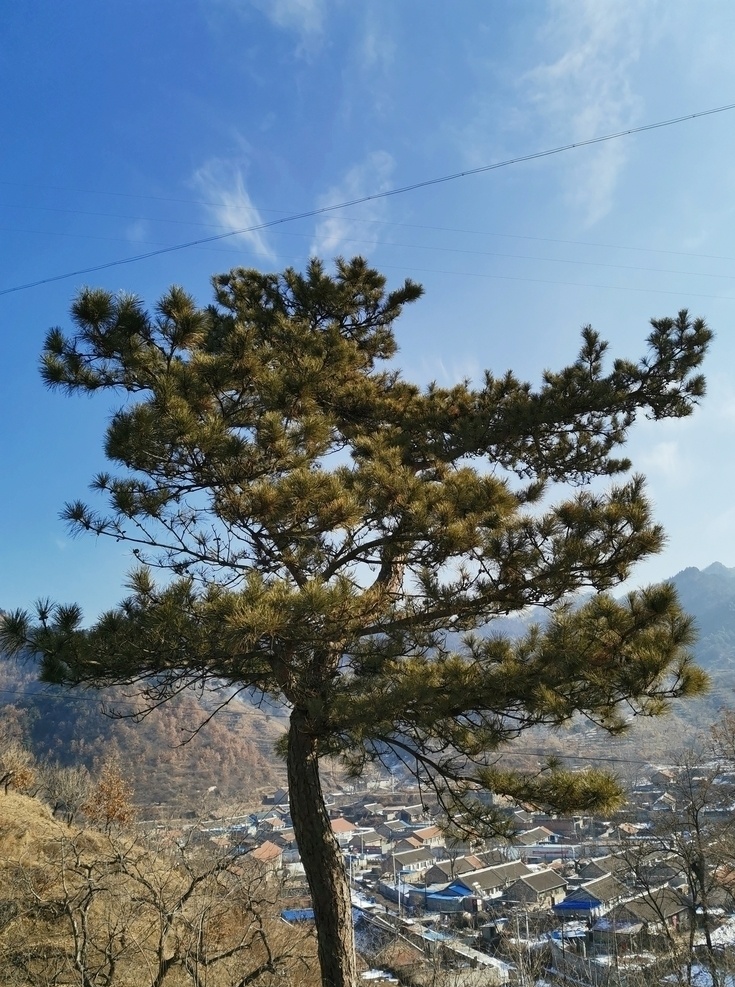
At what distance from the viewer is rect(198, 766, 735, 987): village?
788 centimetres

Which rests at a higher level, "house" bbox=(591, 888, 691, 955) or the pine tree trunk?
the pine tree trunk

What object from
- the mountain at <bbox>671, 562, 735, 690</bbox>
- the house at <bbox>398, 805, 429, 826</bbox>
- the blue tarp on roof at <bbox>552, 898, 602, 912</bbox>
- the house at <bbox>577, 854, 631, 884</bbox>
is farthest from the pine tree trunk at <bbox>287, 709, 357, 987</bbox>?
the mountain at <bbox>671, 562, 735, 690</bbox>

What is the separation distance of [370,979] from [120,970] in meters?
3.81

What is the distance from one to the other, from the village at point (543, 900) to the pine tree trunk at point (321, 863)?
0.88 metres

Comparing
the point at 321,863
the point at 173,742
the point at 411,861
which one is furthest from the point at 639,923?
the point at 173,742

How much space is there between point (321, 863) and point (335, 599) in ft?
6.99

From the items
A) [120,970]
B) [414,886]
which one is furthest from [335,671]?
[414,886]

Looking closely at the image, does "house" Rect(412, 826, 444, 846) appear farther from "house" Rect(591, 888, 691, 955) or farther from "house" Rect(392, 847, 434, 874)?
"house" Rect(591, 888, 691, 955)

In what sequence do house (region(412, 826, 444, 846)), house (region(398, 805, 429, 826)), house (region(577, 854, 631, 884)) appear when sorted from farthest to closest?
house (region(398, 805, 429, 826))
house (region(412, 826, 444, 846))
house (region(577, 854, 631, 884))

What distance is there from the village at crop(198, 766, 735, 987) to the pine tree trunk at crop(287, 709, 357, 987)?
2.87 ft

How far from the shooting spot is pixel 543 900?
15.7 m

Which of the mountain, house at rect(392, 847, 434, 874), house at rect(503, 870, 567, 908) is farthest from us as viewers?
the mountain

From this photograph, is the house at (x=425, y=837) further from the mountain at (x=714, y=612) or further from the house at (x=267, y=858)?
the mountain at (x=714, y=612)

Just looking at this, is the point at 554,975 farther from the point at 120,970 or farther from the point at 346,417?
the point at 346,417
